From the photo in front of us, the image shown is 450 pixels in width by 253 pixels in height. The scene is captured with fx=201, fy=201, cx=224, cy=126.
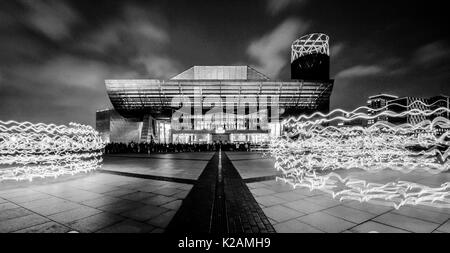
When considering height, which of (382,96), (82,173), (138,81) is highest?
(382,96)

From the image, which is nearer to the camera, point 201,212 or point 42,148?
point 201,212

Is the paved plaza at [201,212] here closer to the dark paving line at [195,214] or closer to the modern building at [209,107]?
the dark paving line at [195,214]

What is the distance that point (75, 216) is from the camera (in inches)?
162

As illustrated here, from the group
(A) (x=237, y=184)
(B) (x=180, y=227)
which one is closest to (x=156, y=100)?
(A) (x=237, y=184)

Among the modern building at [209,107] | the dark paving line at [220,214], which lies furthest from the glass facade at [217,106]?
the dark paving line at [220,214]

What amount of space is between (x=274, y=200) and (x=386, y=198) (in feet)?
9.45

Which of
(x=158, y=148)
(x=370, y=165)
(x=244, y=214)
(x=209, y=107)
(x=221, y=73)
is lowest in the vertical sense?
(x=158, y=148)

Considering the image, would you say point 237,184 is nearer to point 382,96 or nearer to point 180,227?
point 180,227

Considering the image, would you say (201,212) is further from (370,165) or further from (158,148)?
(158,148)

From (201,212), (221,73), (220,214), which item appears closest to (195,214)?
(201,212)

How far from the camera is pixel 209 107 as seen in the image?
4550 centimetres

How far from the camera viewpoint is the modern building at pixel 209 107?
40222mm

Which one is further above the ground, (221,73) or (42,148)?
(221,73)

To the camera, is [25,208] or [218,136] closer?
[25,208]
